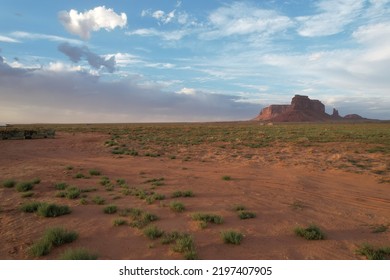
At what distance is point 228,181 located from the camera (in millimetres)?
12422

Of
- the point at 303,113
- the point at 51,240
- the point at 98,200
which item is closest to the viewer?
the point at 51,240

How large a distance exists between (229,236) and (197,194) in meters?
4.16

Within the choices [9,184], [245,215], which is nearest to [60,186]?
[9,184]

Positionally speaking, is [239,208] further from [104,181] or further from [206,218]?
[104,181]

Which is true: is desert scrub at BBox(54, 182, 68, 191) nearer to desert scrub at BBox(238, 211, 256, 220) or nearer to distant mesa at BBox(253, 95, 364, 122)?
desert scrub at BBox(238, 211, 256, 220)

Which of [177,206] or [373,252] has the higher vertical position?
[177,206]

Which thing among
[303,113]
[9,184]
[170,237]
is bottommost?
[170,237]

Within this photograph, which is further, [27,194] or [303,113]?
[303,113]

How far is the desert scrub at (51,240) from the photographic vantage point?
18.2 feet

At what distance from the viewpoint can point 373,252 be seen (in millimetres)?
5707

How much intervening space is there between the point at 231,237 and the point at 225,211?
221 cm

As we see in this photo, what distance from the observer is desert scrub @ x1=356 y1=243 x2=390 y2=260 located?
5566mm

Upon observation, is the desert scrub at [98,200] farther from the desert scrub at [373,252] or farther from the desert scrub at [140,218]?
the desert scrub at [373,252]
